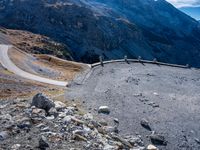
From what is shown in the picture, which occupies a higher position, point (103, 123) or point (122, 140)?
point (103, 123)

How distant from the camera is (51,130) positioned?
21.3 m

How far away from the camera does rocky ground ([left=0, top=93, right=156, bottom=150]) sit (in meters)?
19.6

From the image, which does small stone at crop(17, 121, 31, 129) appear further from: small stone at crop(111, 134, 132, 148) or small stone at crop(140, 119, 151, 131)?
small stone at crop(140, 119, 151, 131)

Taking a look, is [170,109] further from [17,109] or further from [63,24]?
[63,24]

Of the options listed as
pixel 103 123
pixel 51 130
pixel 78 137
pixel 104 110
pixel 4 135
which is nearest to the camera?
pixel 4 135

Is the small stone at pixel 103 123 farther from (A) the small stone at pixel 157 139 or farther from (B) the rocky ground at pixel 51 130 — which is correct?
(A) the small stone at pixel 157 139

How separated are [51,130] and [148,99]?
19959 mm

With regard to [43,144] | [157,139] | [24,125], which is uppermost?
[24,125]

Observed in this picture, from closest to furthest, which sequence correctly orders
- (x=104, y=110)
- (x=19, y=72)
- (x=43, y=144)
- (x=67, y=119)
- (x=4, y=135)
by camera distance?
1. (x=43, y=144)
2. (x=4, y=135)
3. (x=67, y=119)
4. (x=104, y=110)
5. (x=19, y=72)

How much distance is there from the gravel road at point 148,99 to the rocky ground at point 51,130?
405 cm

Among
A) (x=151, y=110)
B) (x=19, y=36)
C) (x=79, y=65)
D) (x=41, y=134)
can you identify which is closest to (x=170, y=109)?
(x=151, y=110)

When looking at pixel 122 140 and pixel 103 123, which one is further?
pixel 103 123

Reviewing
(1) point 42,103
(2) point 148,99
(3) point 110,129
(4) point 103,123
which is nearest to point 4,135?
(1) point 42,103

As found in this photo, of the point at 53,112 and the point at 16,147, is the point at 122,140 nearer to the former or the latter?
the point at 53,112
